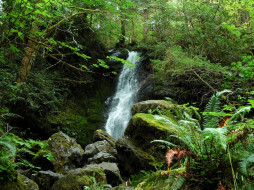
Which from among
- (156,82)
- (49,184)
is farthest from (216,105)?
(156,82)

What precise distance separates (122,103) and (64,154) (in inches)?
277

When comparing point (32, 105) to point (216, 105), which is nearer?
point (216, 105)

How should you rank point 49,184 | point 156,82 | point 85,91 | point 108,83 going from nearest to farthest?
point 49,184 → point 156,82 → point 85,91 → point 108,83

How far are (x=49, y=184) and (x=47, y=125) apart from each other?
18.5 feet

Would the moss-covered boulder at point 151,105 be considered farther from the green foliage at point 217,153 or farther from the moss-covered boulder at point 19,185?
the green foliage at point 217,153

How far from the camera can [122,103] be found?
12688 millimetres

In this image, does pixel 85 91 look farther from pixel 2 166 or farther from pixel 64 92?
pixel 2 166

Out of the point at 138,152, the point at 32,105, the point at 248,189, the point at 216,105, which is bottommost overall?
the point at 138,152

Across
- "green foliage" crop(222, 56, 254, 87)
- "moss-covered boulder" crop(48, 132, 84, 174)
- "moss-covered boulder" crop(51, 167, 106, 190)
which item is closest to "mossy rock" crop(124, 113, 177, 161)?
"moss-covered boulder" crop(51, 167, 106, 190)

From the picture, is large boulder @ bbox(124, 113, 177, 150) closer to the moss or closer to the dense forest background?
the moss

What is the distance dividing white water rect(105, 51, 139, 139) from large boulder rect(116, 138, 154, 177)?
5.15 metres

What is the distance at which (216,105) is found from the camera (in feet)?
7.26

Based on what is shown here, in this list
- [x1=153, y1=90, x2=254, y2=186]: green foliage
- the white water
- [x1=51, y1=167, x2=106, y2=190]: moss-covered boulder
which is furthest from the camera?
the white water

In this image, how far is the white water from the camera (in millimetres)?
11094
